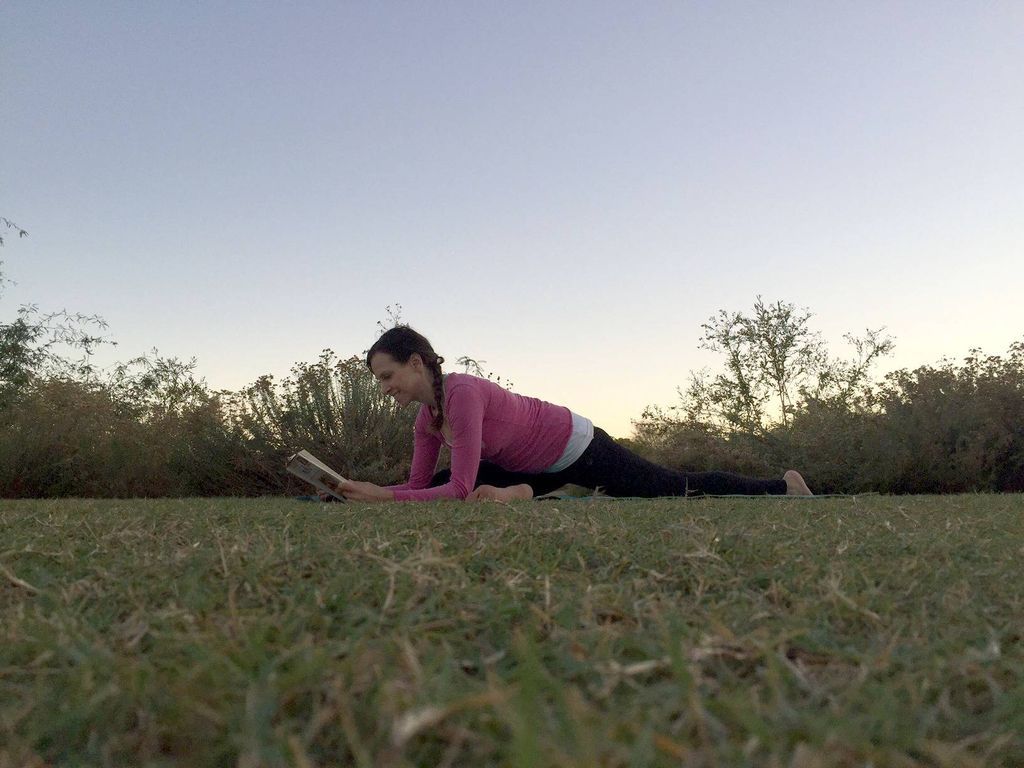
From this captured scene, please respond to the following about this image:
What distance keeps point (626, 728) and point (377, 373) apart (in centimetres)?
443

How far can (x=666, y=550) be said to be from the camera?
1.69m

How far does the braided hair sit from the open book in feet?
2.53

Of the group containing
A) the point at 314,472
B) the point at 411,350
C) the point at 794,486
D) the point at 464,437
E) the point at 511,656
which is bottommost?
the point at 511,656

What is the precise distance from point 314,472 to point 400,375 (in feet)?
2.66

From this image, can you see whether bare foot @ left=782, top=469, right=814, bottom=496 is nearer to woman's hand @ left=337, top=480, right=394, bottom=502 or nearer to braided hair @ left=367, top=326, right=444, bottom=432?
braided hair @ left=367, top=326, right=444, bottom=432

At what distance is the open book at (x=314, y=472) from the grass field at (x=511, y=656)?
2752mm

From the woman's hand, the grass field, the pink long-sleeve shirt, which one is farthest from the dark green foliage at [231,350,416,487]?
the grass field

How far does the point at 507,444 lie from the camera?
5332 millimetres

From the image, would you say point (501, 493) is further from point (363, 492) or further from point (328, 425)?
point (328, 425)

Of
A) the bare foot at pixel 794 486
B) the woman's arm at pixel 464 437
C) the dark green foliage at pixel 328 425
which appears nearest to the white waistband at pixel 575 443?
the woman's arm at pixel 464 437

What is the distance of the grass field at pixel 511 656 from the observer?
612 mm

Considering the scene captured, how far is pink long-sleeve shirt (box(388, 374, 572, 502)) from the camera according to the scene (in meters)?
4.70

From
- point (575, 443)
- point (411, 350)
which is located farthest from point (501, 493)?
point (411, 350)

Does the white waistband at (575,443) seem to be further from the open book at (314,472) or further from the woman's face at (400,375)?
the open book at (314,472)
